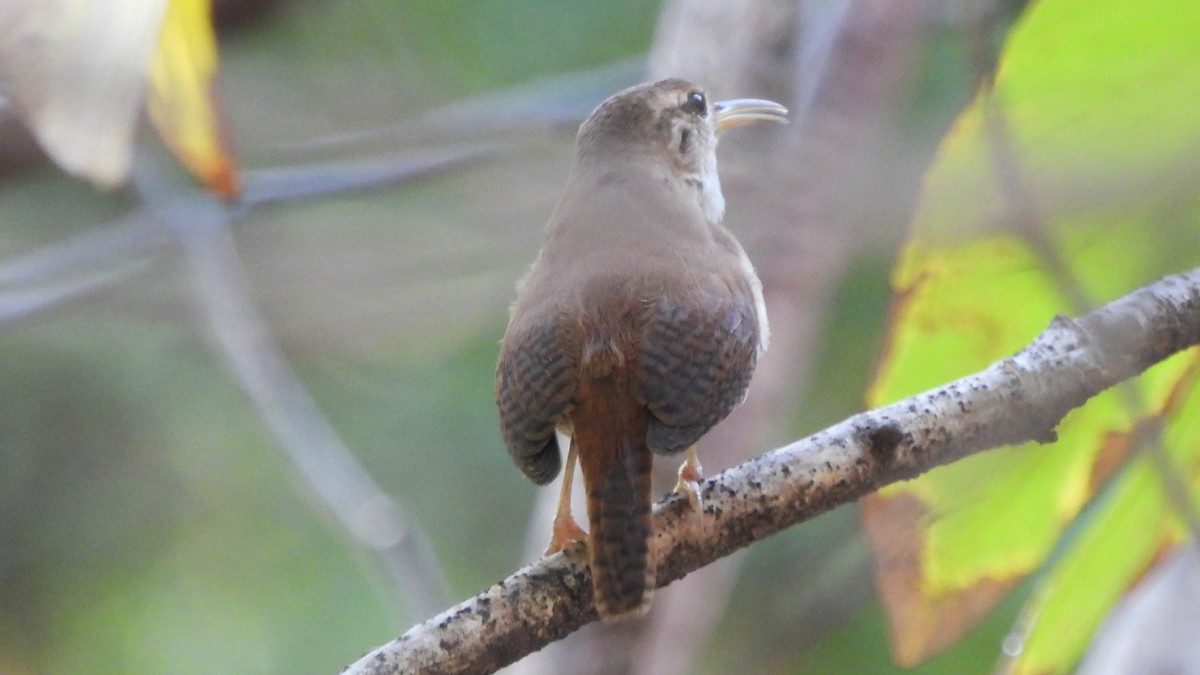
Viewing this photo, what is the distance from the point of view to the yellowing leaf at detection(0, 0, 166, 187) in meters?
1.03

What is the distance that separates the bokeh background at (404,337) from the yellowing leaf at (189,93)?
578mm

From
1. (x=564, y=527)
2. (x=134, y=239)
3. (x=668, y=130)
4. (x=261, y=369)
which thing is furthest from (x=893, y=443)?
(x=134, y=239)

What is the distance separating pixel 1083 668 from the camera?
4.50ft

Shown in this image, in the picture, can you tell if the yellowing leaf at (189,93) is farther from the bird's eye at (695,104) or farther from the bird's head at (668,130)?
the bird's eye at (695,104)

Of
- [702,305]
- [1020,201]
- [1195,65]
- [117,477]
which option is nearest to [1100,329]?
[1020,201]

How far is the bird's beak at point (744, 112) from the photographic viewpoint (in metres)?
1.67

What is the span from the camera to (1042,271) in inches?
47.7

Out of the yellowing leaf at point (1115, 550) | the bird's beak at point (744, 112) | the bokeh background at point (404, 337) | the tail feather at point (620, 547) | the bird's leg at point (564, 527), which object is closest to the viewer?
the tail feather at point (620, 547)

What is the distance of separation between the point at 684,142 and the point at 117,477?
1669 mm

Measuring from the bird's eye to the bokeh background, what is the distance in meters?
0.28

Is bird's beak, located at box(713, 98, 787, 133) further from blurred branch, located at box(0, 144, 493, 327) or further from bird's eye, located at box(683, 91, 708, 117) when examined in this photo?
blurred branch, located at box(0, 144, 493, 327)

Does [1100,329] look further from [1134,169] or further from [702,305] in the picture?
[702,305]

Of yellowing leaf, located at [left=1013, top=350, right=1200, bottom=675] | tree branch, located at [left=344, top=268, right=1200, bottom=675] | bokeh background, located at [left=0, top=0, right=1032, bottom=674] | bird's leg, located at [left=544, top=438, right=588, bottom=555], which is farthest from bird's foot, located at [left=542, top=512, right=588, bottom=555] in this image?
bokeh background, located at [left=0, top=0, right=1032, bottom=674]

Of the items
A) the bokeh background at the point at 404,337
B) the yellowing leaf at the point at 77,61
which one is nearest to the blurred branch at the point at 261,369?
the bokeh background at the point at 404,337
